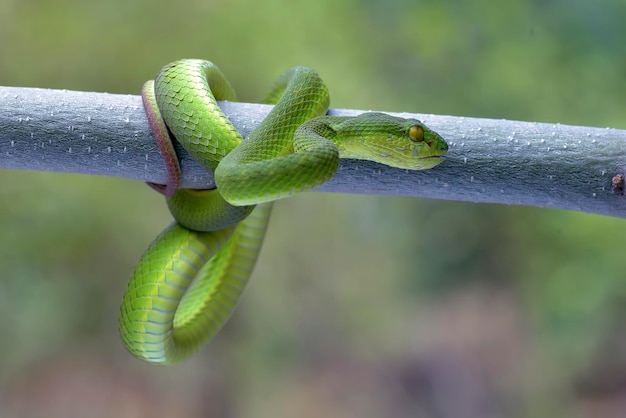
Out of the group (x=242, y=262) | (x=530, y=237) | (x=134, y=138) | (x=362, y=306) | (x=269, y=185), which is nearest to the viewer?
(x=269, y=185)

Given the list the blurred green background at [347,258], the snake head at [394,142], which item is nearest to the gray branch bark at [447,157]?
the snake head at [394,142]

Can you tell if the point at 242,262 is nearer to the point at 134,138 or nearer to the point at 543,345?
the point at 134,138

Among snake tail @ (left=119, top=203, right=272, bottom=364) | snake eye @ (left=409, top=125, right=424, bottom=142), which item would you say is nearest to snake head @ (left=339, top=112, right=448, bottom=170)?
snake eye @ (left=409, top=125, right=424, bottom=142)

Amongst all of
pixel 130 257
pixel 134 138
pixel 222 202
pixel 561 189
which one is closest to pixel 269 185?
pixel 222 202

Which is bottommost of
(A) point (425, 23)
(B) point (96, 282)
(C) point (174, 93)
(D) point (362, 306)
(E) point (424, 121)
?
(B) point (96, 282)

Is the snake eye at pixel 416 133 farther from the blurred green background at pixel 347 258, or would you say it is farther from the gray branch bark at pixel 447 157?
the blurred green background at pixel 347 258
